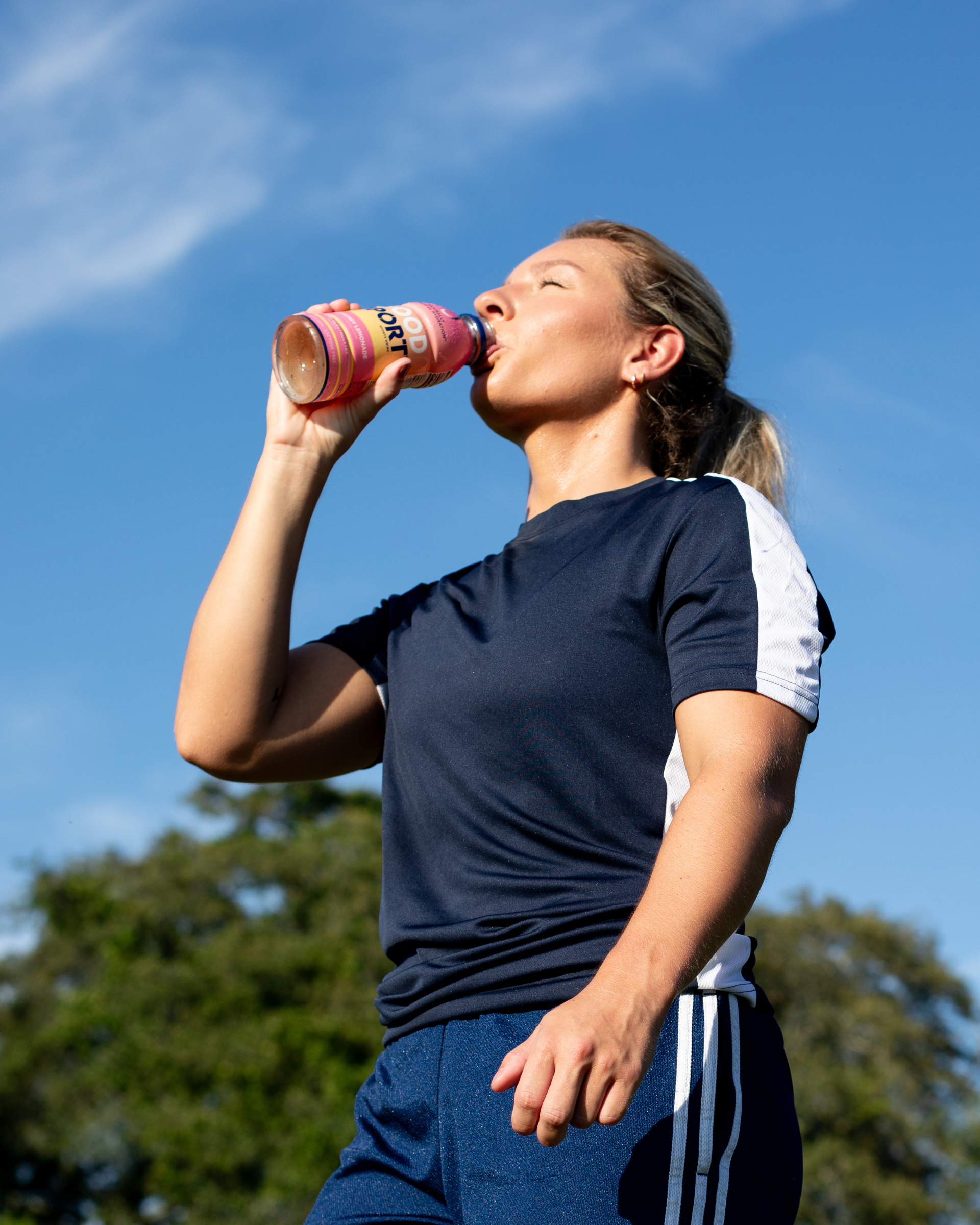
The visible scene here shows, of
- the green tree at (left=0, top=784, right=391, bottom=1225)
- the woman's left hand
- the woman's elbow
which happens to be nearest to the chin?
the woman's elbow

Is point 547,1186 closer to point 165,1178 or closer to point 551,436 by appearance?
point 551,436

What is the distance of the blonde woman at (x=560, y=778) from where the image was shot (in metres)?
1.58

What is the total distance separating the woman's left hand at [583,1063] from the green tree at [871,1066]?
17883 mm

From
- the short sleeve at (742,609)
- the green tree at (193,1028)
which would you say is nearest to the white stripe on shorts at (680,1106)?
the short sleeve at (742,609)

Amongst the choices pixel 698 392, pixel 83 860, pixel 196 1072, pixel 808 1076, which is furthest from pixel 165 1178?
pixel 698 392

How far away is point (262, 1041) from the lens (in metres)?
19.1

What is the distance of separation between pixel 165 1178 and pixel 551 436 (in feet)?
60.8

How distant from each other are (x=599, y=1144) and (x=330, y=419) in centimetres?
147

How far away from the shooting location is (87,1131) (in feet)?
66.6

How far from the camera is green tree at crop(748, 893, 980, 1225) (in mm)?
19188

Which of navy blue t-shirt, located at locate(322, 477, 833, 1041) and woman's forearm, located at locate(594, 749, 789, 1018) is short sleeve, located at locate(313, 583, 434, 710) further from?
woman's forearm, located at locate(594, 749, 789, 1018)

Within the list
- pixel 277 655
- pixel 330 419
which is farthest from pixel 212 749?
pixel 330 419

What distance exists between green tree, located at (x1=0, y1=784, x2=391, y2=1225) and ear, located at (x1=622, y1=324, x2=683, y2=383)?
50.5ft

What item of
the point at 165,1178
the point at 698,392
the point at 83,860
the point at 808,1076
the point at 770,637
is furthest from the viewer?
the point at 83,860
